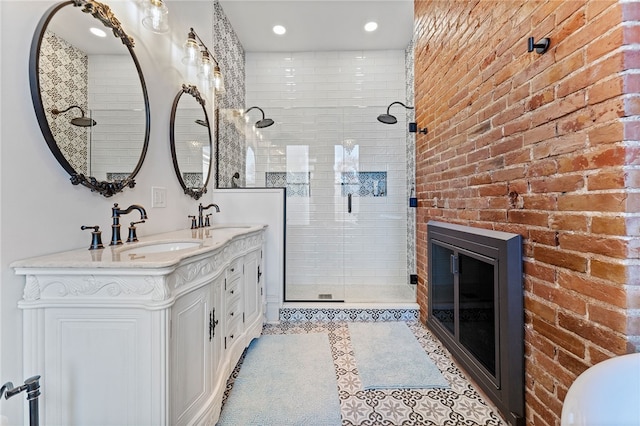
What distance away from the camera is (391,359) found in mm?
2041

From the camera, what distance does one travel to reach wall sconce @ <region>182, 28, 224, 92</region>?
6.97 feet

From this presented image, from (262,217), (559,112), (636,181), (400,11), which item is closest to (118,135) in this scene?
(262,217)

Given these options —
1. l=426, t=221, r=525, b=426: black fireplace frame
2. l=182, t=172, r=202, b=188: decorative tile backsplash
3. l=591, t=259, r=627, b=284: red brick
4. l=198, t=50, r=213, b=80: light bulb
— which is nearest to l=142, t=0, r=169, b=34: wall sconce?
l=198, t=50, r=213, b=80: light bulb

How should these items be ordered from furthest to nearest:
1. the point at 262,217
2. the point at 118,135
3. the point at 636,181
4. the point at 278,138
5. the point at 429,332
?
the point at 278,138 < the point at 262,217 < the point at 429,332 < the point at 118,135 < the point at 636,181

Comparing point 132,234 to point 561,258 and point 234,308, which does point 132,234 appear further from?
point 561,258

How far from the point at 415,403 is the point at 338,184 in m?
2.39

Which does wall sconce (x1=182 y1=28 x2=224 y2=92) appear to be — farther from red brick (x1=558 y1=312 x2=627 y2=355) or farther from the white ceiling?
red brick (x1=558 y1=312 x2=627 y2=355)

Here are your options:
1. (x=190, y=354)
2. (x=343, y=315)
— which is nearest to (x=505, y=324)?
(x=190, y=354)

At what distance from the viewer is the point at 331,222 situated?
3.55m

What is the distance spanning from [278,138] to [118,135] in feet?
6.94

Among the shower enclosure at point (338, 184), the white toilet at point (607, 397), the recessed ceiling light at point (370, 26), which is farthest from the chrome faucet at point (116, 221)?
the recessed ceiling light at point (370, 26)

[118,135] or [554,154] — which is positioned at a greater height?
[118,135]

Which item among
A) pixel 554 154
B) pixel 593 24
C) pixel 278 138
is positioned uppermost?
pixel 278 138

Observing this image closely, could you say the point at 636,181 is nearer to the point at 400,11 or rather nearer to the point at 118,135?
the point at 118,135
